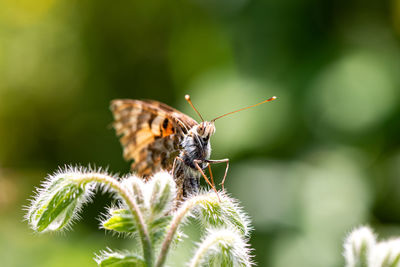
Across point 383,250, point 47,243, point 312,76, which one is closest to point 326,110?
point 312,76

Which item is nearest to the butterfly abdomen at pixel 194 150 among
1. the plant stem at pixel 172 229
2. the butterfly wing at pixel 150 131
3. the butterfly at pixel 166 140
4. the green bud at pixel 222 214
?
the butterfly at pixel 166 140

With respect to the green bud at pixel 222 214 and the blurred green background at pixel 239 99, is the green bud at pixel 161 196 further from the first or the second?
the blurred green background at pixel 239 99

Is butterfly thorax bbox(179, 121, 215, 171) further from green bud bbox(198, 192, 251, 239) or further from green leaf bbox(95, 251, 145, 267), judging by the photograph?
green leaf bbox(95, 251, 145, 267)

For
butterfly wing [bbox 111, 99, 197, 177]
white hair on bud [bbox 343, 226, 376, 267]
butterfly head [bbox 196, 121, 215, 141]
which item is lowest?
white hair on bud [bbox 343, 226, 376, 267]

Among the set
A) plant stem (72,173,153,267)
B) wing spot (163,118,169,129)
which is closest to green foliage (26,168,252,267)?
plant stem (72,173,153,267)

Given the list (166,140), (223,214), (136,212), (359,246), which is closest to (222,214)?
(223,214)

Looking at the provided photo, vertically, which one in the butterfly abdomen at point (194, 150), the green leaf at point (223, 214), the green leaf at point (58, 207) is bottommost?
the green leaf at point (58, 207)
